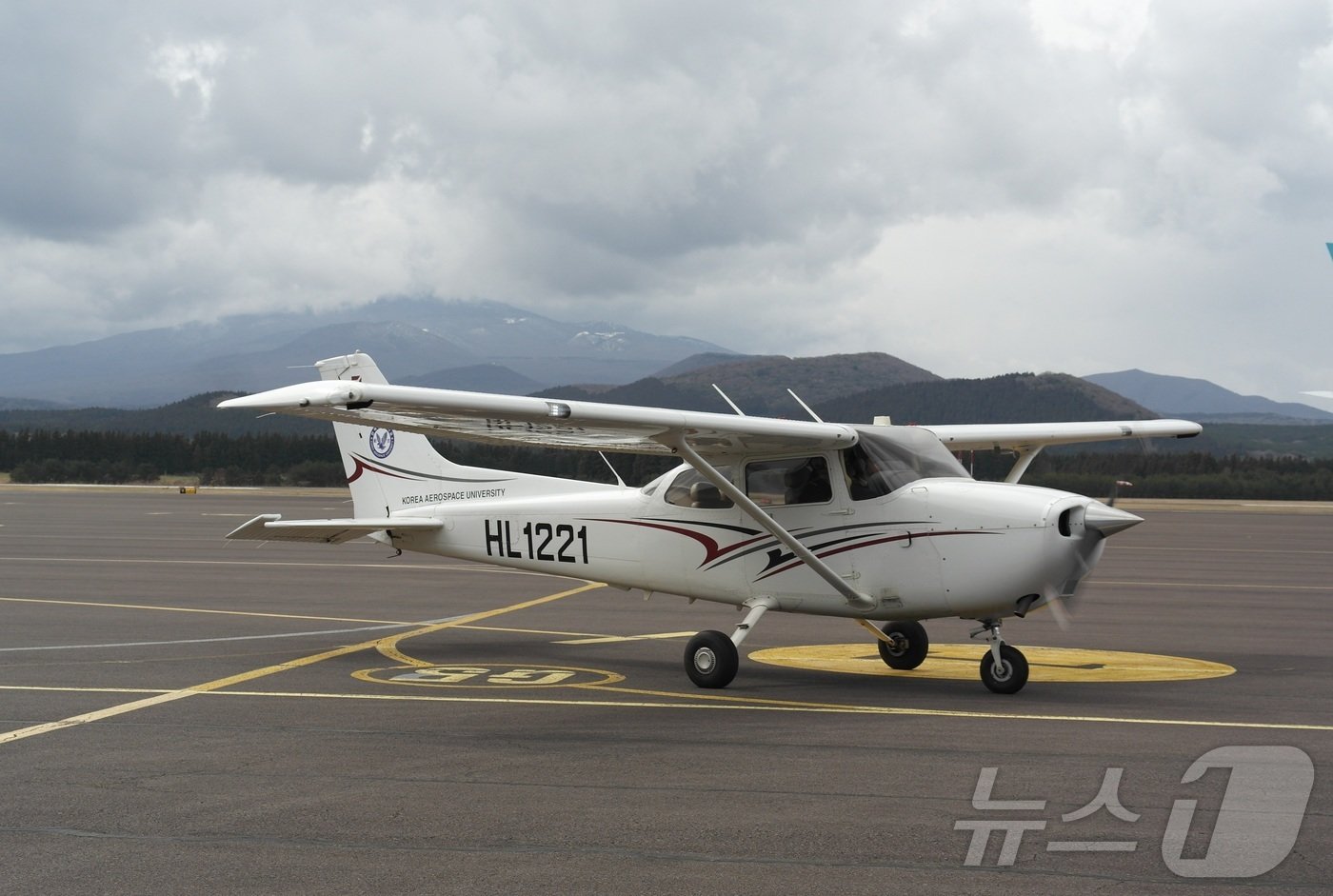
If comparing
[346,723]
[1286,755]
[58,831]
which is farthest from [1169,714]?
[58,831]

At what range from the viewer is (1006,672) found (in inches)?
417

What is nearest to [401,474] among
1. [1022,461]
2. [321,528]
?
[321,528]

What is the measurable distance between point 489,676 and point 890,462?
13.7 feet

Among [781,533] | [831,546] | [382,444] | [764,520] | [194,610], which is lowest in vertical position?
[194,610]

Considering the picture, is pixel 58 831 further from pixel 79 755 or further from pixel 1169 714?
pixel 1169 714

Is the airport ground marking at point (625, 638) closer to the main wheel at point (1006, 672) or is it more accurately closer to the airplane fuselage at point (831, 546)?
the airplane fuselage at point (831, 546)

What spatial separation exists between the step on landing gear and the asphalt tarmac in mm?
247

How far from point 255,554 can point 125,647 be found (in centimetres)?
1491

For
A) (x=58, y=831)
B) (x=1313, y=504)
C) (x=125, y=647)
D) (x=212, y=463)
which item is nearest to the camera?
(x=58, y=831)

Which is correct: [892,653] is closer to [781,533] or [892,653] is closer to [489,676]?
[781,533]

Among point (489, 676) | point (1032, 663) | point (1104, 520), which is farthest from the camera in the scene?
point (1032, 663)

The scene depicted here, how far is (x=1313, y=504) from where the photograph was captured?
62250mm

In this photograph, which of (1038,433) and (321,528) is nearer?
(321,528)

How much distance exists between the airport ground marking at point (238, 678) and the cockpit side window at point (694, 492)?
149 inches
